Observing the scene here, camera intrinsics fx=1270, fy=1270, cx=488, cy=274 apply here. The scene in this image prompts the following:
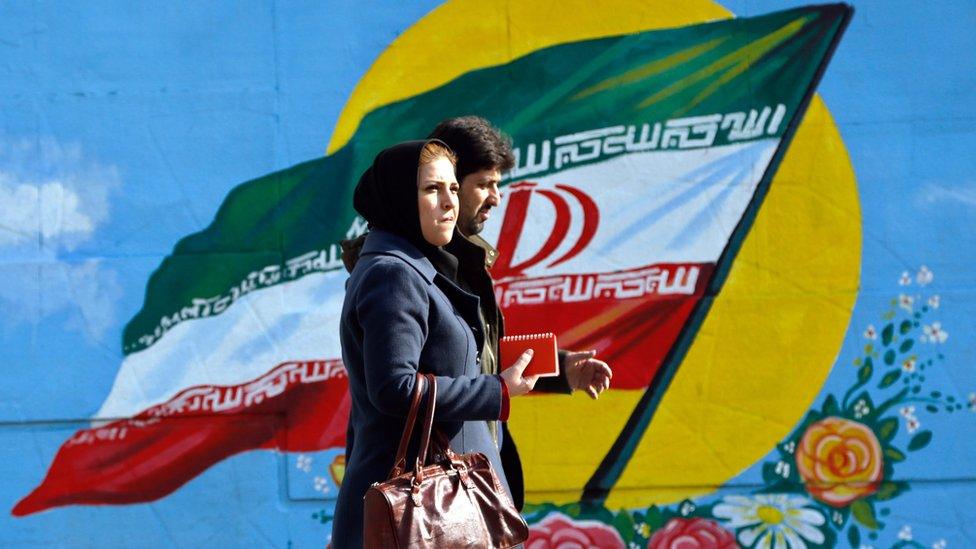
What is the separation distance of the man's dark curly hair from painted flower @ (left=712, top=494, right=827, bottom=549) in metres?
1.74

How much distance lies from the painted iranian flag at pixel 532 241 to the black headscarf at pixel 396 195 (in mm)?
1638

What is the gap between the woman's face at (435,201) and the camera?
8.40 ft

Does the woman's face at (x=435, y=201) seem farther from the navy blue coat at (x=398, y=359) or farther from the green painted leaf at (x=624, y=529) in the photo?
the green painted leaf at (x=624, y=529)

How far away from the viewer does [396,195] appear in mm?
2568

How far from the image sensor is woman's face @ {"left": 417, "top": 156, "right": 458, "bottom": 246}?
2.56 m

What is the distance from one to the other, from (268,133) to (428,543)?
2242mm

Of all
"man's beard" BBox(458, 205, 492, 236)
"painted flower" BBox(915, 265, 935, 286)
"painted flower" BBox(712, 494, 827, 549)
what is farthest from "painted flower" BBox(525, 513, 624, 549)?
"man's beard" BBox(458, 205, 492, 236)

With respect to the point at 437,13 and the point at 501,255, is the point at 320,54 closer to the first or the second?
the point at 437,13

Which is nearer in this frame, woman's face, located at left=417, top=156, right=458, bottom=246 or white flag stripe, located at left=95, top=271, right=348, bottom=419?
woman's face, located at left=417, top=156, right=458, bottom=246

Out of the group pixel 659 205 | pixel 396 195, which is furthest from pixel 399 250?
pixel 659 205

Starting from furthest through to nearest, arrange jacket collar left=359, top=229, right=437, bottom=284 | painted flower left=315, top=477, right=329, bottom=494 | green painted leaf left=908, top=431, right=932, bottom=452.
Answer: painted flower left=315, top=477, right=329, bottom=494
green painted leaf left=908, top=431, right=932, bottom=452
jacket collar left=359, top=229, right=437, bottom=284

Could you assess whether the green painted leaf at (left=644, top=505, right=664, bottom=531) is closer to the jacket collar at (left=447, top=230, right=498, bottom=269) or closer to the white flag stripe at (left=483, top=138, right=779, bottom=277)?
the white flag stripe at (left=483, top=138, right=779, bottom=277)

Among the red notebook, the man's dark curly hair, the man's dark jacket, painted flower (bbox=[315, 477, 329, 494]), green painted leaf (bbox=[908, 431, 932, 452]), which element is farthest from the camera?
painted flower (bbox=[315, 477, 329, 494])

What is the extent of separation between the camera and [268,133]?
14.0 feet
